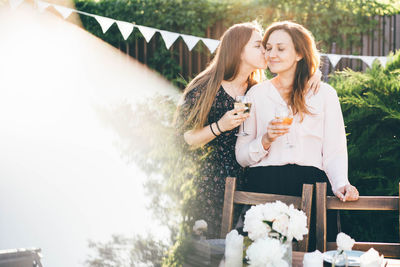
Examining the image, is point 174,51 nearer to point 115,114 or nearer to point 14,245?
point 115,114

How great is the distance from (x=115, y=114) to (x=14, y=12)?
2.67 m

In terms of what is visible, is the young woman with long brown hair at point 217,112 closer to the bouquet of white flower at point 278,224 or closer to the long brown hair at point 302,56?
the long brown hair at point 302,56

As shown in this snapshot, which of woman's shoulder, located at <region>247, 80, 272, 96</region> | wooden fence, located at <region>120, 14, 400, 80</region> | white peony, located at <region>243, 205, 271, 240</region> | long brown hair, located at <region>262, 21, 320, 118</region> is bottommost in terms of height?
white peony, located at <region>243, 205, 271, 240</region>

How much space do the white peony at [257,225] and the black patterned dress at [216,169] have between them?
41.8 inches

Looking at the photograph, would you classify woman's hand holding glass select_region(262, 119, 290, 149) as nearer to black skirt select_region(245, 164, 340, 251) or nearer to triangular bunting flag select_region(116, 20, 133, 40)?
black skirt select_region(245, 164, 340, 251)

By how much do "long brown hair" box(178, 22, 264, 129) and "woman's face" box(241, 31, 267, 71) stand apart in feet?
0.08

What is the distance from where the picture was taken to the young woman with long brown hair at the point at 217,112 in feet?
8.58

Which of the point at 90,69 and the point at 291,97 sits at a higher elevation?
the point at 90,69

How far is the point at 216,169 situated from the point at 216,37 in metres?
5.21

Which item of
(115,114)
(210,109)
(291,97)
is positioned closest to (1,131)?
(115,114)

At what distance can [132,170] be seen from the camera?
4219 mm

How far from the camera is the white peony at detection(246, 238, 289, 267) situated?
4.55 ft

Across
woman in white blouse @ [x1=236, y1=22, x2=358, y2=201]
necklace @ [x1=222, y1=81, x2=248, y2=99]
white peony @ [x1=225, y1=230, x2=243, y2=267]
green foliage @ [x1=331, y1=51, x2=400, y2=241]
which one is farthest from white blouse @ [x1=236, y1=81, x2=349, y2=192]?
green foliage @ [x1=331, y1=51, x2=400, y2=241]

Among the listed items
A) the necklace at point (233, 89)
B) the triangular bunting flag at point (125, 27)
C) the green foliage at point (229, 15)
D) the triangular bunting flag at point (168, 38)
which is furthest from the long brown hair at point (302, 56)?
the green foliage at point (229, 15)
